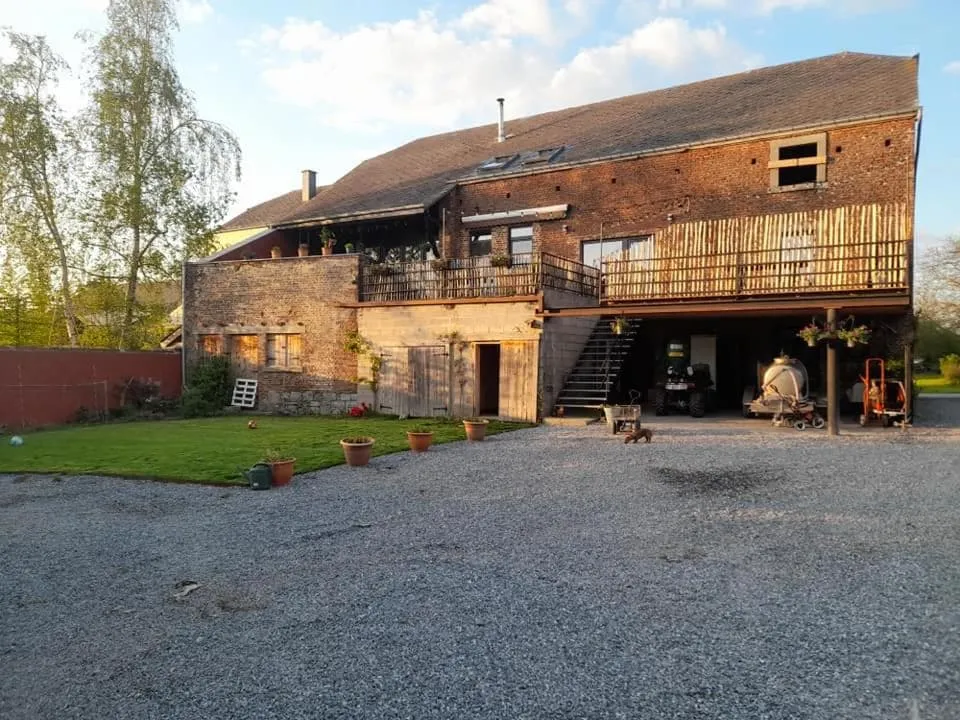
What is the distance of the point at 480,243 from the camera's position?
21000 mm

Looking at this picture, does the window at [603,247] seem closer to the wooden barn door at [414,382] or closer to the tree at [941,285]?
the wooden barn door at [414,382]

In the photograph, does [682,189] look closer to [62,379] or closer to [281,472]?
[281,472]

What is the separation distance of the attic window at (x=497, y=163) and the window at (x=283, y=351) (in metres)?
8.28

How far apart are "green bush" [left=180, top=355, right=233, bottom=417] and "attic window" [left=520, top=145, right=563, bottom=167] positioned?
444 inches

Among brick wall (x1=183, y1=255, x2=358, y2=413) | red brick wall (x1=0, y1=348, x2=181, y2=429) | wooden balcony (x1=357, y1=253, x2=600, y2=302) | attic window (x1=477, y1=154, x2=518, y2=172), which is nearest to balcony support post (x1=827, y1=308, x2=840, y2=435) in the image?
wooden balcony (x1=357, y1=253, x2=600, y2=302)

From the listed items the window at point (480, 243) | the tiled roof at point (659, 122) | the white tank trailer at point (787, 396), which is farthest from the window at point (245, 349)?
the white tank trailer at point (787, 396)

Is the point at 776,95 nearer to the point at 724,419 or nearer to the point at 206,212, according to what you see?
the point at 724,419

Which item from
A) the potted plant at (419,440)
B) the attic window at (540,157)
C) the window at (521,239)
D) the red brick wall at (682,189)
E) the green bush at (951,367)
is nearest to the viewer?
the potted plant at (419,440)

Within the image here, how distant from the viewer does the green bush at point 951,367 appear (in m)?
35.4

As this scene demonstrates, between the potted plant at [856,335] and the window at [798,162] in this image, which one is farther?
the window at [798,162]

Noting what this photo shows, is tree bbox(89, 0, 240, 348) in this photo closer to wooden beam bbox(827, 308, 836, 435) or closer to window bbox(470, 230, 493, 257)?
window bbox(470, 230, 493, 257)

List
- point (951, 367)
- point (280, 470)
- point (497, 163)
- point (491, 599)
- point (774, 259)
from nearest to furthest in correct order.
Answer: point (491, 599), point (280, 470), point (774, 259), point (497, 163), point (951, 367)

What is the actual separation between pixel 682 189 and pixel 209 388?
14994mm

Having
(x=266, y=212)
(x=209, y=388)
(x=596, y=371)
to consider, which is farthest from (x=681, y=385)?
(x=266, y=212)
